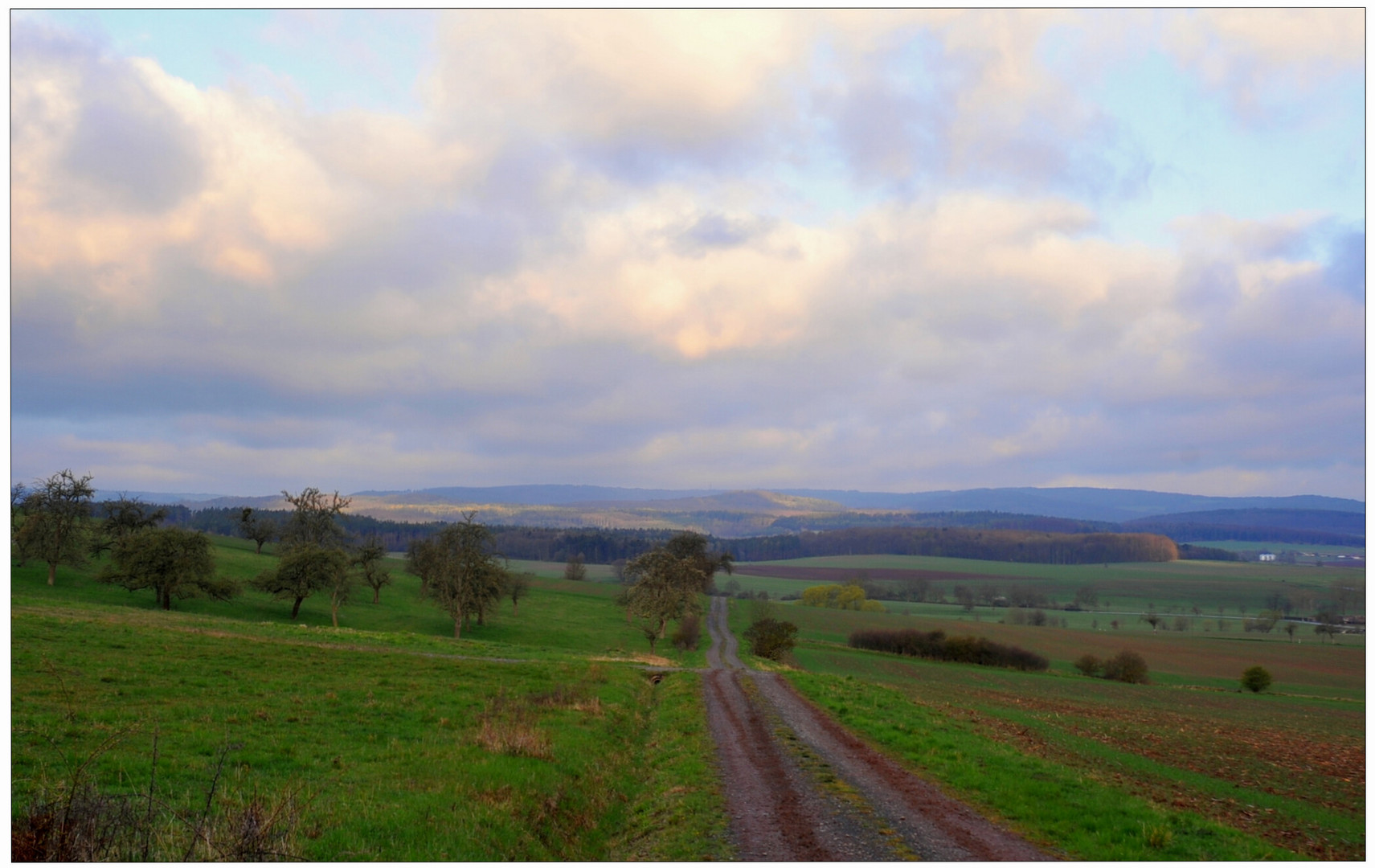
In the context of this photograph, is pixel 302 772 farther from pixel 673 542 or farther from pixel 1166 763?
pixel 673 542

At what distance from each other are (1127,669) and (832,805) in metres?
81.7

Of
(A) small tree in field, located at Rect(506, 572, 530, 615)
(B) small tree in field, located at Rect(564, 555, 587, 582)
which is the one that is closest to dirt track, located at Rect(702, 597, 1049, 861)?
(A) small tree in field, located at Rect(506, 572, 530, 615)

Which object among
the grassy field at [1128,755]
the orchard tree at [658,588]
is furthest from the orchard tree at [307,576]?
the grassy field at [1128,755]

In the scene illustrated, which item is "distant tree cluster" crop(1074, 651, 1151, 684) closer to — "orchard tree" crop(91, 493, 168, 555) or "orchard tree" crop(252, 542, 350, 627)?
"orchard tree" crop(252, 542, 350, 627)

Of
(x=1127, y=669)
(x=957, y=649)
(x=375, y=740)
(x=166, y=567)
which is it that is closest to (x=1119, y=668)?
(x=1127, y=669)

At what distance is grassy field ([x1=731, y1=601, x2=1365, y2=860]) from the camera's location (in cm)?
1414

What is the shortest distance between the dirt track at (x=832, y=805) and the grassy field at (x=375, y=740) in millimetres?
945

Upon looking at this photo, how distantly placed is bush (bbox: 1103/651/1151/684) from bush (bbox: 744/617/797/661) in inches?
1429

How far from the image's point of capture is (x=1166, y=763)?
25.3 metres

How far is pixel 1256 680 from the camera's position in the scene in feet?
243

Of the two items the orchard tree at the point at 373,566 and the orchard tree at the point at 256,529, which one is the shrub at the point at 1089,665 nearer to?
the orchard tree at the point at 373,566

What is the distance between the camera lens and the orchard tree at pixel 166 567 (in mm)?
62562

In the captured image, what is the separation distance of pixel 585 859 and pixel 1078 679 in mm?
79504

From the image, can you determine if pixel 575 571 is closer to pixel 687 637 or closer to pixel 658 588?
pixel 687 637
